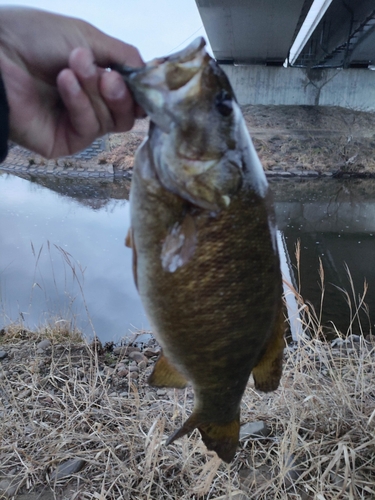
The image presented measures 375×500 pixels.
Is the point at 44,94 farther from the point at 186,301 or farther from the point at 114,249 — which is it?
the point at 114,249

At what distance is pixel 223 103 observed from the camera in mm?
1384

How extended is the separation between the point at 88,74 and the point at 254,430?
276 cm

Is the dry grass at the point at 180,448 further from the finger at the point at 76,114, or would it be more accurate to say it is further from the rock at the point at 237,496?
the finger at the point at 76,114

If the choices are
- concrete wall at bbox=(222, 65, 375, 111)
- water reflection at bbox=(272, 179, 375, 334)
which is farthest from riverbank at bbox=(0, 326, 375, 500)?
concrete wall at bbox=(222, 65, 375, 111)

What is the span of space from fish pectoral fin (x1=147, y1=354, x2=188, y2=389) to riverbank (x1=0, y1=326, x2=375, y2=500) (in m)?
1.13

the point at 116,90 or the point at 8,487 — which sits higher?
the point at 116,90

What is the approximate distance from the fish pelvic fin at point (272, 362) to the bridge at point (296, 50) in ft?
50.7

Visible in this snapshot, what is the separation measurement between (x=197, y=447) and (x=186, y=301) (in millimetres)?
1873

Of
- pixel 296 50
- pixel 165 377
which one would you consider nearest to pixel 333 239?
pixel 165 377

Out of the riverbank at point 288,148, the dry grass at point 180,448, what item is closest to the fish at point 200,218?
the dry grass at point 180,448

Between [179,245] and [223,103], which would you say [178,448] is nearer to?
[179,245]

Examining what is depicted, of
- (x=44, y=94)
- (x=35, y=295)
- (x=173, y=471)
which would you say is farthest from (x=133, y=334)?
(x=44, y=94)

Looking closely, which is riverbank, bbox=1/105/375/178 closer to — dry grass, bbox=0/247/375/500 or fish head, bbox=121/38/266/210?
dry grass, bbox=0/247/375/500

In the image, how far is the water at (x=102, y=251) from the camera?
6.26 meters
